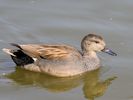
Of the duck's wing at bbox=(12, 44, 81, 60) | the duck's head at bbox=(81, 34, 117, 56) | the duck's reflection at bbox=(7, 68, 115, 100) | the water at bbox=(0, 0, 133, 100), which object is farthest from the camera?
the duck's head at bbox=(81, 34, 117, 56)

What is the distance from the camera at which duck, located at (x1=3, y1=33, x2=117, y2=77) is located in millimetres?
10062

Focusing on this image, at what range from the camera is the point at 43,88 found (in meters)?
9.62

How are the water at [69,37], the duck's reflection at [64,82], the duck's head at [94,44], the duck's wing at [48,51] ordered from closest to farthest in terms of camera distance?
the water at [69,37] < the duck's reflection at [64,82] < the duck's wing at [48,51] < the duck's head at [94,44]

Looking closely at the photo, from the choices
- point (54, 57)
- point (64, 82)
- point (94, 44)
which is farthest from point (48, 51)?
point (94, 44)

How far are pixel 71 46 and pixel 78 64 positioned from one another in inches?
23.6

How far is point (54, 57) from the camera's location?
10117 millimetres

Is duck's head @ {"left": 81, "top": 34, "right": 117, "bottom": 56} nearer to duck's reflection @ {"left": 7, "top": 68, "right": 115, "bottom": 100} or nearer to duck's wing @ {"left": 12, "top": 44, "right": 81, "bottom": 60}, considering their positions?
duck's wing @ {"left": 12, "top": 44, "right": 81, "bottom": 60}

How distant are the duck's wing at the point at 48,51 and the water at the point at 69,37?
0.38 metres

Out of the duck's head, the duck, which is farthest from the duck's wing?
the duck's head

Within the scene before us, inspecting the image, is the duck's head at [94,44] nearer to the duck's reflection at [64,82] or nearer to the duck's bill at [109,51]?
the duck's bill at [109,51]

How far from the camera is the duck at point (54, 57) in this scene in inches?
396

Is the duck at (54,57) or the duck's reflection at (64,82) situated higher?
the duck at (54,57)

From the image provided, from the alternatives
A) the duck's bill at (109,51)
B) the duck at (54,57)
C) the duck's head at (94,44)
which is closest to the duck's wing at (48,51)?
the duck at (54,57)

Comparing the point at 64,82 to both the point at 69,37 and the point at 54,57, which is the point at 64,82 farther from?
the point at 69,37
